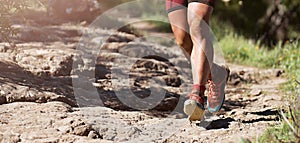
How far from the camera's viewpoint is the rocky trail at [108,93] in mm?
3309

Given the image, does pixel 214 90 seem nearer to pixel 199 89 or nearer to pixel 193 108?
pixel 199 89

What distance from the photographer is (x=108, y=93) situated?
4.68 metres

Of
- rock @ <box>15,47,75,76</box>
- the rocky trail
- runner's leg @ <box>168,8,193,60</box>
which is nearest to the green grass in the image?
the rocky trail

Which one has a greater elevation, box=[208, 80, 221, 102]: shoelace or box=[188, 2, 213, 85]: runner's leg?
box=[188, 2, 213, 85]: runner's leg

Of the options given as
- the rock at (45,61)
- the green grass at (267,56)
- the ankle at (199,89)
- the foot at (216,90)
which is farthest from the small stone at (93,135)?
the green grass at (267,56)

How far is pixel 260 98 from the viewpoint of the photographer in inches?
206

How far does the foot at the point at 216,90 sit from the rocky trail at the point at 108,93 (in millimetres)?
121

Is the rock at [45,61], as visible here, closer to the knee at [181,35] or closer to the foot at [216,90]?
the knee at [181,35]

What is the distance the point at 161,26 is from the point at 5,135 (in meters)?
8.42

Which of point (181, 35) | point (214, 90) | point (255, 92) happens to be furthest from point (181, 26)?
point (255, 92)

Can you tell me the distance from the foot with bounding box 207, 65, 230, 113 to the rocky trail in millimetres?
121

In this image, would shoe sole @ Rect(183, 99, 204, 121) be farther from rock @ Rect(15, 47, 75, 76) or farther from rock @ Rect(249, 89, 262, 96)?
rock @ Rect(249, 89, 262, 96)

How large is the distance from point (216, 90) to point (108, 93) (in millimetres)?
1228

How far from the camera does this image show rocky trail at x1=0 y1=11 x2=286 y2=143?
3.31 m
